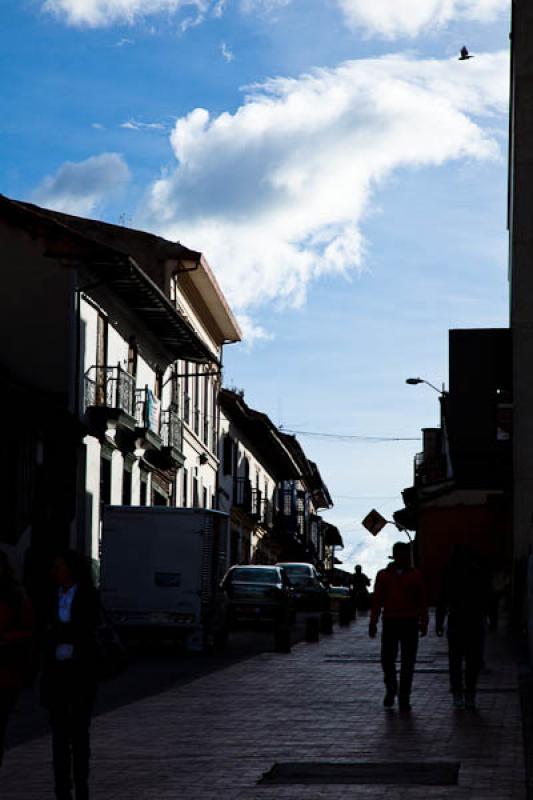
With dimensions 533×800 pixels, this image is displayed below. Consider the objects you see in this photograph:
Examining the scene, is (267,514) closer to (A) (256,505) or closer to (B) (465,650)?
(A) (256,505)

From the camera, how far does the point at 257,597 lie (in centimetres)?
3719

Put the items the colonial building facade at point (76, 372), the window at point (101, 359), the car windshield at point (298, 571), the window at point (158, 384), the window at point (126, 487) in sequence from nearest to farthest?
1. the colonial building facade at point (76, 372)
2. the window at point (101, 359)
3. the window at point (126, 487)
4. the window at point (158, 384)
5. the car windshield at point (298, 571)

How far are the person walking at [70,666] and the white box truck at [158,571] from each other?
59.9 ft

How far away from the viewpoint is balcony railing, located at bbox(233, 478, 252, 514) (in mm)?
59656

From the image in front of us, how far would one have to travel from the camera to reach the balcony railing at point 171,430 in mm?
42375

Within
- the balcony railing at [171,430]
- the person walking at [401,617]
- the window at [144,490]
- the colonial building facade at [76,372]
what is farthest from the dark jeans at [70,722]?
the balcony railing at [171,430]

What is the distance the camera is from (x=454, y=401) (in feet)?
113

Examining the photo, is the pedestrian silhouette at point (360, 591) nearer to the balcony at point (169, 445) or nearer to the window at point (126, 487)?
the balcony at point (169, 445)

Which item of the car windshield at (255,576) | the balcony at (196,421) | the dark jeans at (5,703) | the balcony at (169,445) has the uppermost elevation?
the balcony at (196,421)

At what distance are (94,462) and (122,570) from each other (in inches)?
307

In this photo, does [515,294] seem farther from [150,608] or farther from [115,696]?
[115,696]

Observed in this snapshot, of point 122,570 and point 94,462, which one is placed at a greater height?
point 94,462

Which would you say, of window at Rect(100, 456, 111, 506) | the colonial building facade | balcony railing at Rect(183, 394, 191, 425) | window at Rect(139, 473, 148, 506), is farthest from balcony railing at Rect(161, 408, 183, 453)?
window at Rect(100, 456, 111, 506)

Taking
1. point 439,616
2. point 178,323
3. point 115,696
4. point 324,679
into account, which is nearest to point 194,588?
point 324,679
